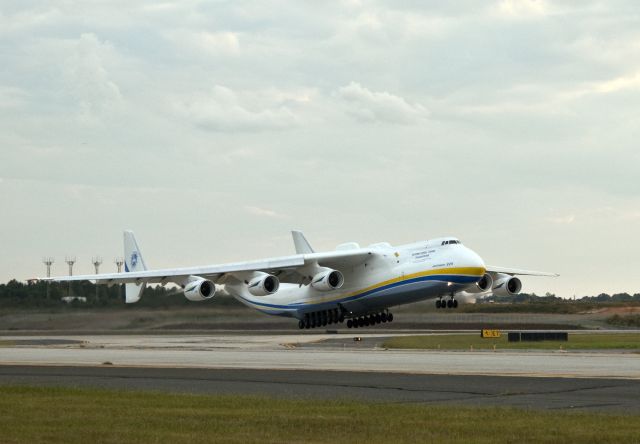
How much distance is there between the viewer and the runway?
73.2 ft

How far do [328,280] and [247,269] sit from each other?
16.5ft

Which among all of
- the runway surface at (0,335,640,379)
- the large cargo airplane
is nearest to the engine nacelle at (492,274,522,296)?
the large cargo airplane

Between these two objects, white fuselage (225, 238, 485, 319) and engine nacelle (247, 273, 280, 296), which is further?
engine nacelle (247, 273, 280, 296)

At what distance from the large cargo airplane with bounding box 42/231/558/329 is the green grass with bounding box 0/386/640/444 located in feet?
92.3

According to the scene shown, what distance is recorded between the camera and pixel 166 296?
63188 millimetres

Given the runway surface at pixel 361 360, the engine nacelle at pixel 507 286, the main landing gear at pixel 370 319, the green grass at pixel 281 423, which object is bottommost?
the green grass at pixel 281 423

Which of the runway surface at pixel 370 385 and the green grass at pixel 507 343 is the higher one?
the green grass at pixel 507 343

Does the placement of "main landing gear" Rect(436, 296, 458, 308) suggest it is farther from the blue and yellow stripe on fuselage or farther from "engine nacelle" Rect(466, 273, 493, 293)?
"engine nacelle" Rect(466, 273, 493, 293)

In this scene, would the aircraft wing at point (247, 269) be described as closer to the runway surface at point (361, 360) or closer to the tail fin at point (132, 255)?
the runway surface at point (361, 360)

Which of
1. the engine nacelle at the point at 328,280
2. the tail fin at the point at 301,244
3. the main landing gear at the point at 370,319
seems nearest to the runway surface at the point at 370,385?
the engine nacelle at the point at 328,280

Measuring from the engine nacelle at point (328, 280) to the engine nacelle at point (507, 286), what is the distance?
335 inches

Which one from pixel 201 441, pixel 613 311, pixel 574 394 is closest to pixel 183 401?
pixel 201 441

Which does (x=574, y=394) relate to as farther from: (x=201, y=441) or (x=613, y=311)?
(x=613, y=311)

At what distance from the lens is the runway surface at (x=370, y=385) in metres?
21.1
